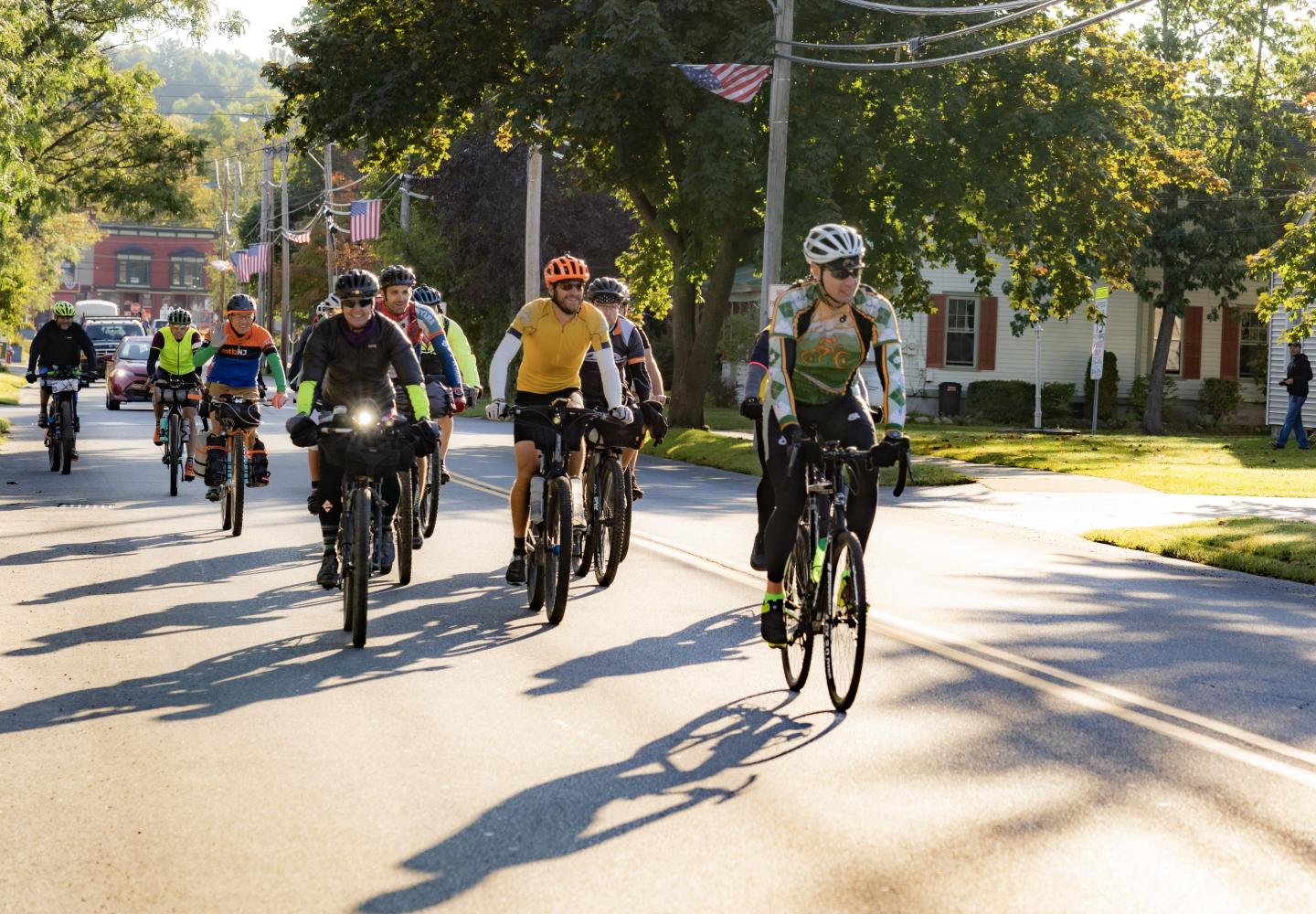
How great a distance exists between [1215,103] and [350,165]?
210ft

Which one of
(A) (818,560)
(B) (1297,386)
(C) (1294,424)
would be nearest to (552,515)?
(A) (818,560)

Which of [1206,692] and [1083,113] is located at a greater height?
[1083,113]

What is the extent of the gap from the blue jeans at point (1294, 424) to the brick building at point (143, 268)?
123m

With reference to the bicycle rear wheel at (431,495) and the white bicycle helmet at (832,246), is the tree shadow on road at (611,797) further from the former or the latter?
the bicycle rear wheel at (431,495)

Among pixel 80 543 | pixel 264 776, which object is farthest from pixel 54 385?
pixel 264 776

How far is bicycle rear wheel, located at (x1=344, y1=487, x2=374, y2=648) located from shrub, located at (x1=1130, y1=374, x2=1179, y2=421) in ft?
123

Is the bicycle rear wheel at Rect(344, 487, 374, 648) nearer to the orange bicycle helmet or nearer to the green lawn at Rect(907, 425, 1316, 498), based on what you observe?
the orange bicycle helmet

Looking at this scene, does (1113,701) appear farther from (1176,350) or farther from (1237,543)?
(1176,350)

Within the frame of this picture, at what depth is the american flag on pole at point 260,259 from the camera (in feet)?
207

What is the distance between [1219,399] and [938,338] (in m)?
7.24

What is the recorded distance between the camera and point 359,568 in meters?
8.66

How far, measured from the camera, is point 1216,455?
29.4m

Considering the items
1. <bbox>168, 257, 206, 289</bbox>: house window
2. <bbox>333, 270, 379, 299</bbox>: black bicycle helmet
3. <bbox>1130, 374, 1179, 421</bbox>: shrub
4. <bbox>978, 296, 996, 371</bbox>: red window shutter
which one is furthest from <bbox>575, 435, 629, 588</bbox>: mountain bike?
<bbox>168, 257, 206, 289</bbox>: house window

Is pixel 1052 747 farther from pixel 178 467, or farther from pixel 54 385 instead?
pixel 54 385
